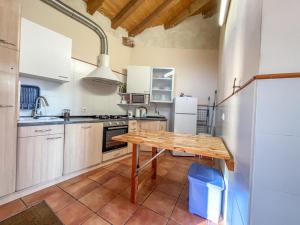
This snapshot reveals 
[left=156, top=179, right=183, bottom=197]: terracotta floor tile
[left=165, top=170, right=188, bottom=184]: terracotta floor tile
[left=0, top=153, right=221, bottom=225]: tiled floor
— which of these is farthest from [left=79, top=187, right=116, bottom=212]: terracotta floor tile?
[left=165, top=170, right=188, bottom=184]: terracotta floor tile

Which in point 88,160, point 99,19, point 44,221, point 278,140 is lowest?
point 44,221

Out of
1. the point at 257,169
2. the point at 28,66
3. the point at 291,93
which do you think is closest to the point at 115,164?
the point at 28,66

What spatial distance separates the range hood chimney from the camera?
2600 mm

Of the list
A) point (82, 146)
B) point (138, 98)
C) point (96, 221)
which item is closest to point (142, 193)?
point (96, 221)

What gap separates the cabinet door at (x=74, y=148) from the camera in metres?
2.22

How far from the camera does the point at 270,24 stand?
0.79m

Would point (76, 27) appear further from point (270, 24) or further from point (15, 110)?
point (270, 24)

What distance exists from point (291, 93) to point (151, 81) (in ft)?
11.1

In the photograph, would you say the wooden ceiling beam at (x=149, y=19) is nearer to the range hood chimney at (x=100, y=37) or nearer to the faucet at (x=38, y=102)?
the range hood chimney at (x=100, y=37)

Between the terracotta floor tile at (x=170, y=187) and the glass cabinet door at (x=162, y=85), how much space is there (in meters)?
2.29

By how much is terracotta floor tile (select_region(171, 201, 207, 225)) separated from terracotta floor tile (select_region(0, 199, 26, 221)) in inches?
66.0

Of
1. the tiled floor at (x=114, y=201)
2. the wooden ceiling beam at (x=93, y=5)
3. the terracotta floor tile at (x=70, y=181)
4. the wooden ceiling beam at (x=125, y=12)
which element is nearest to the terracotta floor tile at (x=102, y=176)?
the tiled floor at (x=114, y=201)

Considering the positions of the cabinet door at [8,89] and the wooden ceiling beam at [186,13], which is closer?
the cabinet door at [8,89]

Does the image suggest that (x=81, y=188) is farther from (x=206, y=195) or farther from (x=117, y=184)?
(x=206, y=195)
